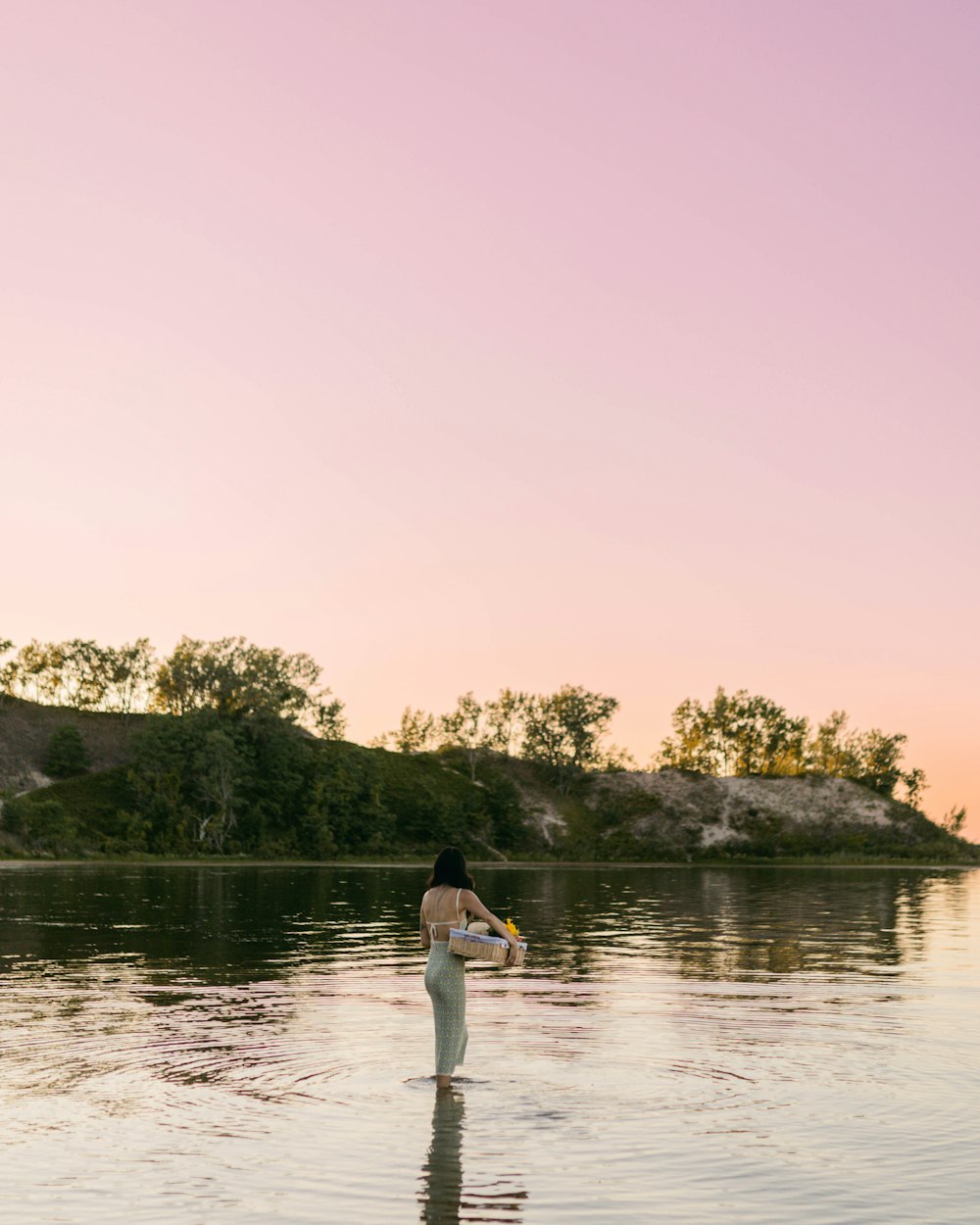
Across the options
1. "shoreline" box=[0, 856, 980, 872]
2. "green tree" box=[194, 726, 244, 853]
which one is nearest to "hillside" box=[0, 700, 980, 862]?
"green tree" box=[194, 726, 244, 853]

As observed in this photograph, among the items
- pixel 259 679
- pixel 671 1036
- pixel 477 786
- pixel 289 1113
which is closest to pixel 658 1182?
pixel 289 1113

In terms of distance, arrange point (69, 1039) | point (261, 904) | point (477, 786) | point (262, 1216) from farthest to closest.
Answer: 1. point (477, 786)
2. point (261, 904)
3. point (69, 1039)
4. point (262, 1216)

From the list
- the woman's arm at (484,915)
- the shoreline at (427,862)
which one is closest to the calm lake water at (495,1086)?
the woman's arm at (484,915)

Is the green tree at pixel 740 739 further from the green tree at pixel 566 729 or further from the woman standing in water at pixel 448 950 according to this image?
the woman standing in water at pixel 448 950

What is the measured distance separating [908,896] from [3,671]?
4476 inches

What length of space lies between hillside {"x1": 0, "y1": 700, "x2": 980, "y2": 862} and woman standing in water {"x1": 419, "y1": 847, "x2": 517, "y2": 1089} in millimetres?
95145

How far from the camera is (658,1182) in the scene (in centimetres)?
1234

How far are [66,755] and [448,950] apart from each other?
12865 centimetres

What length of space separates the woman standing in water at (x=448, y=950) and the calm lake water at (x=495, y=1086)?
52 centimetres

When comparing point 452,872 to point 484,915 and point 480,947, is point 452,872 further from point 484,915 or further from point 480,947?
point 480,947

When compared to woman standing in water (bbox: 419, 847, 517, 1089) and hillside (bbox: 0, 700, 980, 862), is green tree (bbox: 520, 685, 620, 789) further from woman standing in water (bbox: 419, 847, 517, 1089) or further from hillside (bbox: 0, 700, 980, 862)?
woman standing in water (bbox: 419, 847, 517, 1089)

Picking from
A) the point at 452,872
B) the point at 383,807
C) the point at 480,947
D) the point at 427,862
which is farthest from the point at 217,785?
the point at 480,947

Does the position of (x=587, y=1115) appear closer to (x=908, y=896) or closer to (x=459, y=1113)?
(x=459, y=1113)

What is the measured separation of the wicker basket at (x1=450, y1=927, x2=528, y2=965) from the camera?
16484mm
